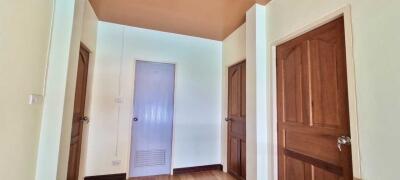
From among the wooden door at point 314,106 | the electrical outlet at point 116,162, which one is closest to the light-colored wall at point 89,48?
the electrical outlet at point 116,162

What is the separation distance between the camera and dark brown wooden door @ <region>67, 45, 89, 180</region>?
2.28 m

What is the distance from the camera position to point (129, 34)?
10.2 ft

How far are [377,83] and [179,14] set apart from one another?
91.5 inches

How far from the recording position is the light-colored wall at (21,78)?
44.1 inches

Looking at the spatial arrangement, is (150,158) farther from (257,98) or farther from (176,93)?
(257,98)

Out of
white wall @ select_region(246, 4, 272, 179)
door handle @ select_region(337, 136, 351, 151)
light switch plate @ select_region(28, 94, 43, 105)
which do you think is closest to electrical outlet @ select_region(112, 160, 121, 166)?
light switch plate @ select_region(28, 94, 43, 105)

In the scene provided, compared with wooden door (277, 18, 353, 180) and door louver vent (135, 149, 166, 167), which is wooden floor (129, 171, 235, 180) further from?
wooden door (277, 18, 353, 180)

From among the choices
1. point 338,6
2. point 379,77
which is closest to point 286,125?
point 379,77

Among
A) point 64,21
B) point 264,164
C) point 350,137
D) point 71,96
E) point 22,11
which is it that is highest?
point 64,21

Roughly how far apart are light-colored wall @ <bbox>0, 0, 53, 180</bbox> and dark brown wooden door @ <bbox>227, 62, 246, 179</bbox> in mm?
2427

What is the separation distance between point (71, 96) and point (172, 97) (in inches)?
63.8

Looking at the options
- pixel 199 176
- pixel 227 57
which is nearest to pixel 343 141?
pixel 199 176

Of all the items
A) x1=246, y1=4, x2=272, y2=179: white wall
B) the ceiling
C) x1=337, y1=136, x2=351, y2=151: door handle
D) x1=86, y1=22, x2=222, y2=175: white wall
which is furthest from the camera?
x1=86, y1=22, x2=222, y2=175: white wall

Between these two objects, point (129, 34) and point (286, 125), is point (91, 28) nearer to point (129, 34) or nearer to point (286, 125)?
point (129, 34)
